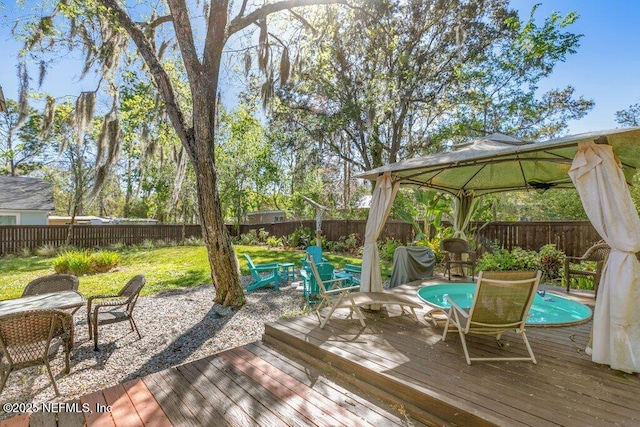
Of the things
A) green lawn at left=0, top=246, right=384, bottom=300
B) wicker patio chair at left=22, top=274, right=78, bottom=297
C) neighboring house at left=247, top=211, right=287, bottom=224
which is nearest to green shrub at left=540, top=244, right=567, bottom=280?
green lawn at left=0, top=246, right=384, bottom=300

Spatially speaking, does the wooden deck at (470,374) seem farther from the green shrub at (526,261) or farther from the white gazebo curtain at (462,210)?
the green shrub at (526,261)

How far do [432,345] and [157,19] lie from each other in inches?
315

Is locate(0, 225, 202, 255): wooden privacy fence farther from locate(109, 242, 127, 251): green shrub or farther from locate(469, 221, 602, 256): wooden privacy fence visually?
locate(469, 221, 602, 256): wooden privacy fence

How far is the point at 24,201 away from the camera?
603 inches

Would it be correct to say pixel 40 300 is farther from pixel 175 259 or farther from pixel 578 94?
pixel 578 94

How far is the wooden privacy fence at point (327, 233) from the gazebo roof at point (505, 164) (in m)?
2.86

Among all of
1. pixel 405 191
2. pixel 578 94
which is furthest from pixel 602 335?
pixel 405 191

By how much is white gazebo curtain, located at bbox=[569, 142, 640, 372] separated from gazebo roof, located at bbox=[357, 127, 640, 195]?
37cm

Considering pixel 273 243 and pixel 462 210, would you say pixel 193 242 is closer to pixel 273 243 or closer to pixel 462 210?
pixel 273 243

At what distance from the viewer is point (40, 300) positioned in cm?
402

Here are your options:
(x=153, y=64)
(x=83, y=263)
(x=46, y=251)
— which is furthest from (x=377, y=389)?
(x=46, y=251)

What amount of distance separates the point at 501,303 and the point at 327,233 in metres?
12.7

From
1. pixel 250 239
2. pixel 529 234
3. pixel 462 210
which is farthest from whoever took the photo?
pixel 250 239

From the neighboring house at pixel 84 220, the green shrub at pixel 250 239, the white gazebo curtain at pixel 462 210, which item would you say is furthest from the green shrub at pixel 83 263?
the neighboring house at pixel 84 220
